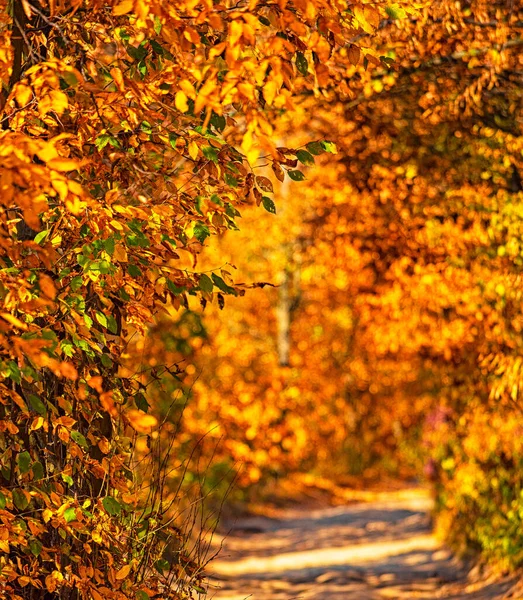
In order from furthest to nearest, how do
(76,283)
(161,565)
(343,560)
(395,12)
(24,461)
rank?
(343,560) < (161,565) < (395,12) < (76,283) < (24,461)

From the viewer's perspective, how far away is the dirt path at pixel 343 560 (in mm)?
11414

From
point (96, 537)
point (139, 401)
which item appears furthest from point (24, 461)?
point (139, 401)

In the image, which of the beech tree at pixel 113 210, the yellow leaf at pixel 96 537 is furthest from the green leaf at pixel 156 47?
the yellow leaf at pixel 96 537

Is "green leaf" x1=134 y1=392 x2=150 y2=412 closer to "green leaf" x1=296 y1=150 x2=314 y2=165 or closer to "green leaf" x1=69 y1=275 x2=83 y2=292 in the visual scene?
"green leaf" x1=69 y1=275 x2=83 y2=292

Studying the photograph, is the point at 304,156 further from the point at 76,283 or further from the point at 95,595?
the point at 95,595

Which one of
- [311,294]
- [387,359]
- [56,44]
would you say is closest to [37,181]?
[56,44]

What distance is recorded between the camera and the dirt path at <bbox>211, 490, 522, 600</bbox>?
11.4m

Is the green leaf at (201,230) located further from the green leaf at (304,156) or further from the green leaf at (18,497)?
the green leaf at (18,497)

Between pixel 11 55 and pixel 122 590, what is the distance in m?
2.32

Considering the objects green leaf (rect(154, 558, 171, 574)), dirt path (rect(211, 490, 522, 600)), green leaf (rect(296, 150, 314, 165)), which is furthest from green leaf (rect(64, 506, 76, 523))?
dirt path (rect(211, 490, 522, 600))

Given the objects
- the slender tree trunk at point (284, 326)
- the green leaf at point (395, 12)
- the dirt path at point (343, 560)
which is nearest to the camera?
the green leaf at point (395, 12)

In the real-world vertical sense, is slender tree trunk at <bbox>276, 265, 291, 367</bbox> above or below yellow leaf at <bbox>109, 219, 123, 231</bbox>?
below

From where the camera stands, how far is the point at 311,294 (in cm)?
2770

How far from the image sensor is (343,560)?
1488 cm
